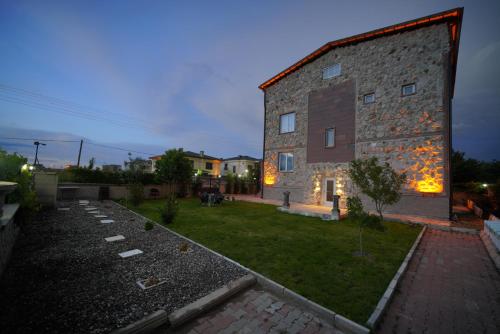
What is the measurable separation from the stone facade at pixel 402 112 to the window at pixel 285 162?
1.37 meters

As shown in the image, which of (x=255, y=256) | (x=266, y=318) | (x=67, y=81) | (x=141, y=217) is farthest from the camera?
(x=67, y=81)

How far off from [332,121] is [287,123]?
4042 mm

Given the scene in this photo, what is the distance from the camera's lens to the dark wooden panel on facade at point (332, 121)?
12664 millimetres

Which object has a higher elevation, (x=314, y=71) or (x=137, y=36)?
(x=137, y=36)

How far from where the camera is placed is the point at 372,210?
458 inches

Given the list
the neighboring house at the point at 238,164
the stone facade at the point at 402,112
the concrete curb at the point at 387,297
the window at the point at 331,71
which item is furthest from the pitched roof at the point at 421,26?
the neighboring house at the point at 238,164

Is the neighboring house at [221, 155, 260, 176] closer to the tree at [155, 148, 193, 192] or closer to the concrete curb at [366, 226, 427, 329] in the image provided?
the tree at [155, 148, 193, 192]

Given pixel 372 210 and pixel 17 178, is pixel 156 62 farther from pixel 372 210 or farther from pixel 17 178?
pixel 372 210

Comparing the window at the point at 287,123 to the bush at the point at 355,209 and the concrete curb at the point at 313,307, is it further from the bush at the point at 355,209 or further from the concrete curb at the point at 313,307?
the concrete curb at the point at 313,307

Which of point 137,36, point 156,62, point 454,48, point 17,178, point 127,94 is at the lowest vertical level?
point 17,178

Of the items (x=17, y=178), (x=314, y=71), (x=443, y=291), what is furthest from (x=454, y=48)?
(x=17, y=178)

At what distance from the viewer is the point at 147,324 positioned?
2428 mm

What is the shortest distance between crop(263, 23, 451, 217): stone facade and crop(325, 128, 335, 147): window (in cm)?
149

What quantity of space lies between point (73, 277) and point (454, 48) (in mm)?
19050
